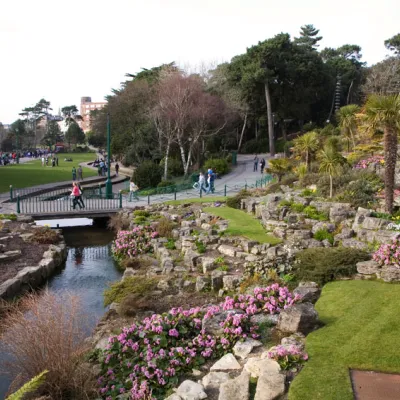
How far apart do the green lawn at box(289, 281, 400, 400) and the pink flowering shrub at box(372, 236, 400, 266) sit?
73 cm

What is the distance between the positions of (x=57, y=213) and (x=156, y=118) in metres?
17.4

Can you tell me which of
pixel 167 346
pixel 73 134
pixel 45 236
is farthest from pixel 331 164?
pixel 73 134

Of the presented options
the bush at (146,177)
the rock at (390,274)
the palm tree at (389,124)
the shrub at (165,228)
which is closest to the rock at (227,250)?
the shrub at (165,228)

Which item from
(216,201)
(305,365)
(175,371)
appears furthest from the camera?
(216,201)

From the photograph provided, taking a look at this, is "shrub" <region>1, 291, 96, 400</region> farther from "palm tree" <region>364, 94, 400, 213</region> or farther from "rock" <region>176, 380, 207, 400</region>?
"palm tree" <region>364, 94, 400, 213</region>

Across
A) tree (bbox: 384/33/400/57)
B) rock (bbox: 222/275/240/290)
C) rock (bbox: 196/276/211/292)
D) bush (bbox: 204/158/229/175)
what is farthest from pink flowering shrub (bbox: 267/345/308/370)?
tree (bbox: 384/33/400/57)

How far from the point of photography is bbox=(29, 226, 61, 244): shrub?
20.1 m

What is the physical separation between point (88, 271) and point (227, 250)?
6.14m

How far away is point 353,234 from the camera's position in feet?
48.2

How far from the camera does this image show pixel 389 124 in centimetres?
1538

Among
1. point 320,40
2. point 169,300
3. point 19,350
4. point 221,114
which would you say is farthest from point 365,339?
point 320,40

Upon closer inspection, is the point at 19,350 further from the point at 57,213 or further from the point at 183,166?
the point at 183,166

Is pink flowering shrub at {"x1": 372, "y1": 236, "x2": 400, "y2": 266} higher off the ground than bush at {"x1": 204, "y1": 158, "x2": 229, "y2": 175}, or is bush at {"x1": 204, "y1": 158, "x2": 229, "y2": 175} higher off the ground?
bush at {"x1": 204, "y1": 158, "x2": 229, "y2": 175}

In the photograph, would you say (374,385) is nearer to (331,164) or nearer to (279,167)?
(331,164)
